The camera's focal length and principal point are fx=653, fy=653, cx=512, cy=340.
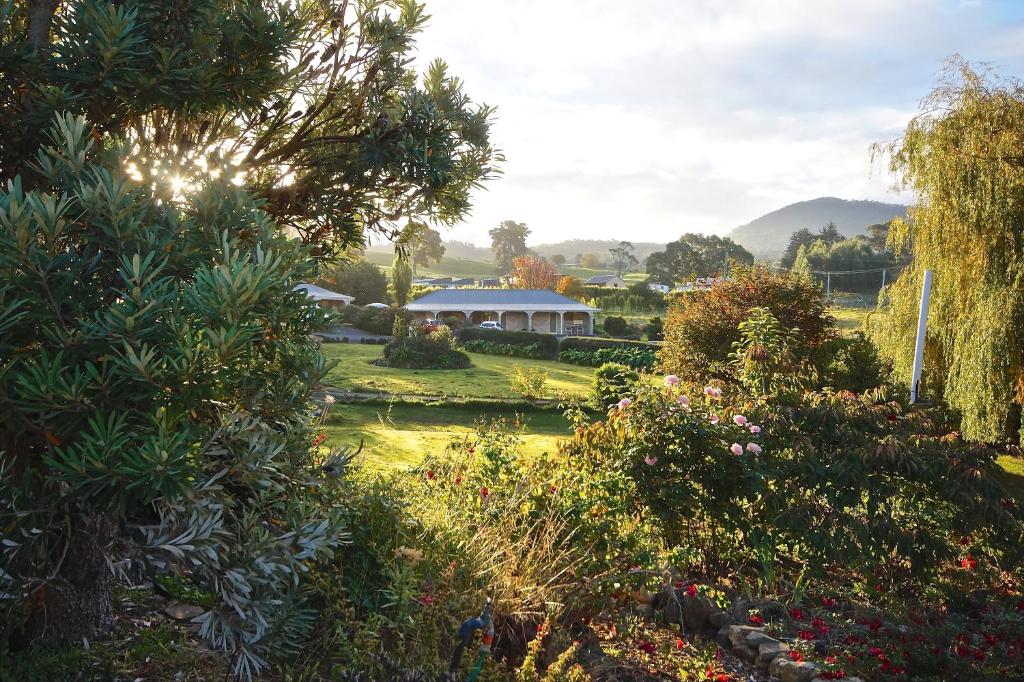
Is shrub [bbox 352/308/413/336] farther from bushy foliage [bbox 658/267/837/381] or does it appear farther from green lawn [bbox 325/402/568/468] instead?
bushy foliage [bbox 658/267/837/381]

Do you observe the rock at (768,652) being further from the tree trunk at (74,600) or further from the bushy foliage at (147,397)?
the tree trunk at (74,600)

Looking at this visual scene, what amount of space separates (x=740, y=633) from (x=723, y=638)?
0.16 m

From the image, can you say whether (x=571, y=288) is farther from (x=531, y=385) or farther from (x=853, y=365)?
(x=853, y=365)

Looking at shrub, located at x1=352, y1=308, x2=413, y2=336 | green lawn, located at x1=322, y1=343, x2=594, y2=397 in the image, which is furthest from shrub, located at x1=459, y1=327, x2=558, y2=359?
shrub, located at x1=352, y1=308, x2=413, y2=336

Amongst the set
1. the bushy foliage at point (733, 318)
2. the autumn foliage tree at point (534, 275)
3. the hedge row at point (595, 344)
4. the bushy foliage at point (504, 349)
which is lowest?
the bushy foliage at point (504, 349)

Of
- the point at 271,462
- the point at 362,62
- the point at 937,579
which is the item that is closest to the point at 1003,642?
the point at 937,579

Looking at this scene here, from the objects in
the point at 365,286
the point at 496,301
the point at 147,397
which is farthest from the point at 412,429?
the point at 365,286

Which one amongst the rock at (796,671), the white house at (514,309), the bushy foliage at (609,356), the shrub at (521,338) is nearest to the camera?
the rock at (796,671)

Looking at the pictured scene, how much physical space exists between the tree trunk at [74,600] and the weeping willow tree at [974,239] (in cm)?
1168

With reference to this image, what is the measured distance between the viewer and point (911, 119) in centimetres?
1170

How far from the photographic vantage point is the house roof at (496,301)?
1555 inches

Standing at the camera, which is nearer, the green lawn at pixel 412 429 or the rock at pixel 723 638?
Answer: the rock at pixel 723 638

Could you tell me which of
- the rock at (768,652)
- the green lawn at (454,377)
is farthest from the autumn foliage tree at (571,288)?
the rock at (768,652)

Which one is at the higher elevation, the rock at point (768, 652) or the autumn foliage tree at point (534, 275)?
the autumn foliage tree at point (534, 275)
